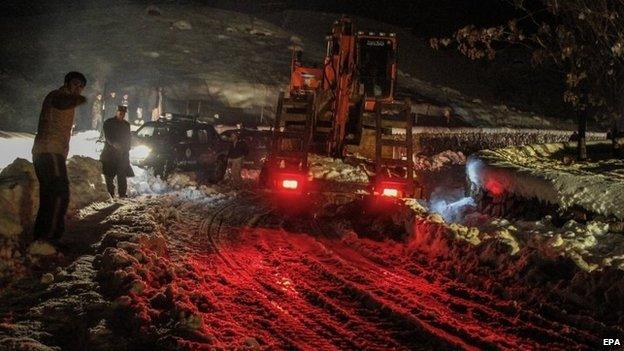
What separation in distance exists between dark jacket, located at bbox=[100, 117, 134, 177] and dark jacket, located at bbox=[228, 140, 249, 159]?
4.80m

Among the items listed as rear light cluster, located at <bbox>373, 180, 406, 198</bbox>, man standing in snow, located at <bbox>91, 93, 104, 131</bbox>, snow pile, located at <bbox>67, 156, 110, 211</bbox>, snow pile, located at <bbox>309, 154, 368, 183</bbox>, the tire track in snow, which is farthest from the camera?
man standing in snow, located at <bbox>91, 93, 104, 131</bbox>

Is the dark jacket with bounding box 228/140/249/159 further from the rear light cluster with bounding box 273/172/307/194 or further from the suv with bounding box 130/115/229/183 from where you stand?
the rear light cluster with bounding box 273/172/307/194

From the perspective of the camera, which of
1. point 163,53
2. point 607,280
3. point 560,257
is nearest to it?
point 607,280

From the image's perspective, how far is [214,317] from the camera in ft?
15.9

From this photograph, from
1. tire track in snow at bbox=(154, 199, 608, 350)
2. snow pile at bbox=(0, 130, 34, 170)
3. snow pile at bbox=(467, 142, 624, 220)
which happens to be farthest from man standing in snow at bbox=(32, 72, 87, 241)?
snow pile at bbox=(467, 142, 624, 220)

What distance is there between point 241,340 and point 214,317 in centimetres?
56

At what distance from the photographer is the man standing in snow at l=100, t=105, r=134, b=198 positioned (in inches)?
403

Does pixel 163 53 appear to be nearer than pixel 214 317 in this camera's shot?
No

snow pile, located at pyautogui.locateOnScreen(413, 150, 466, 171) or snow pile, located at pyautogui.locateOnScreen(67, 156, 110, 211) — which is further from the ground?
snow pile, located at pyautogui.locateOnScreen(413, 150, 466, 171)

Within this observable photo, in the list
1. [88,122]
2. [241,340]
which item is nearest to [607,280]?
[241,340]

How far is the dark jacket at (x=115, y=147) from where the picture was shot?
10.2 meters

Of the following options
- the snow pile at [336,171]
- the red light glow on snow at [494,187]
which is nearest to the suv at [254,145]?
the snow pile at [336,171]

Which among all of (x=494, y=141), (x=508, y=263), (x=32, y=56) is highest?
(x=32, y=56)

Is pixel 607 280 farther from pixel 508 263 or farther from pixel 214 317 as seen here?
pixel 214 317
